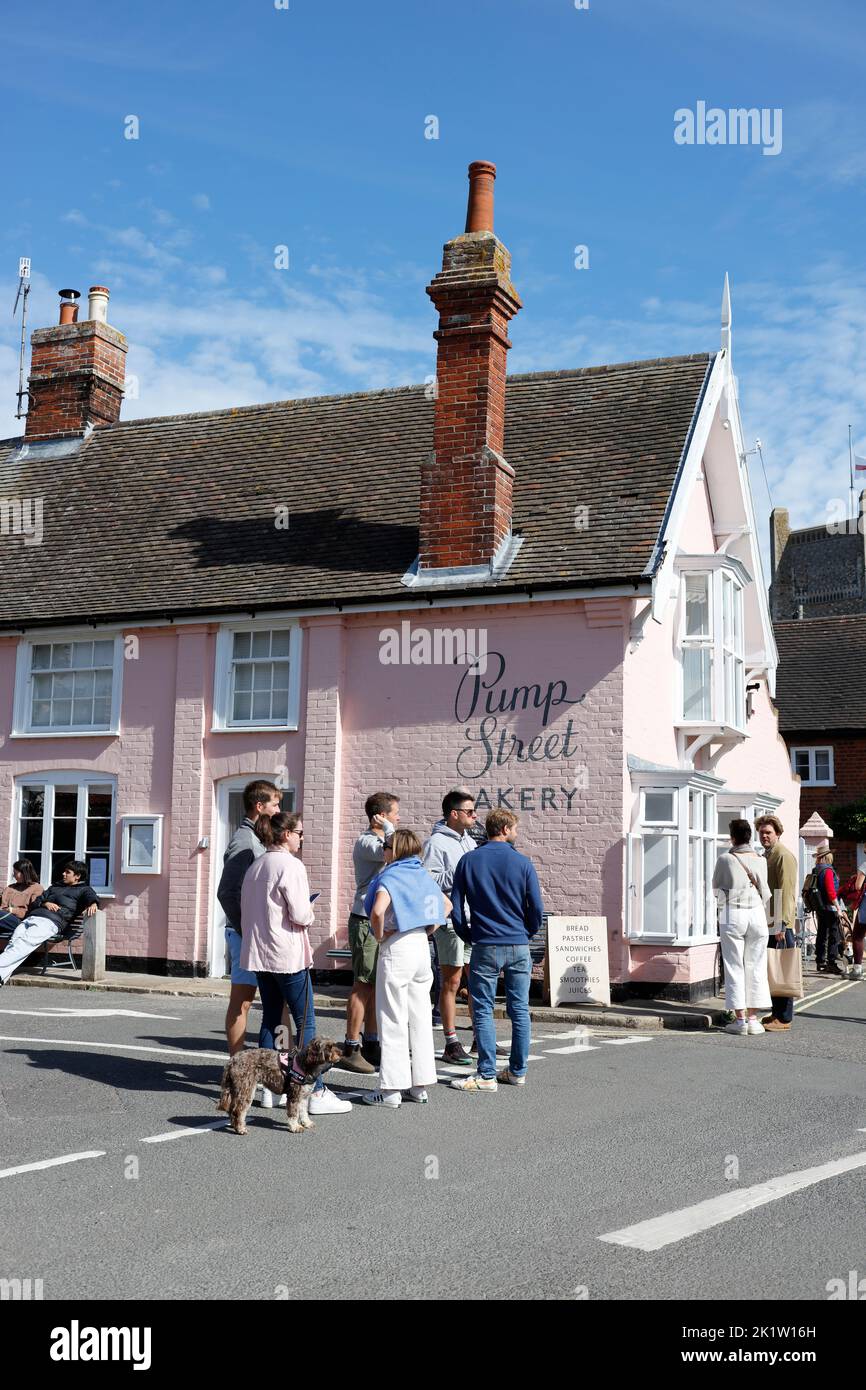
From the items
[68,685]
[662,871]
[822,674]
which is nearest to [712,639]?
[662,871]

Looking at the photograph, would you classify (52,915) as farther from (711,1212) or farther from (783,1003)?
(711,1212)

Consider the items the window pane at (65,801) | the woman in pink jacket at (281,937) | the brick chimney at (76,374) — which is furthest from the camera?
the brick chimney at (76,374)

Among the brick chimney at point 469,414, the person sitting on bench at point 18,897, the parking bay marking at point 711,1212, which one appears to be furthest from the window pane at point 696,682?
the parking bay marking at point 711,1212

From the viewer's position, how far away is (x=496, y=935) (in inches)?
346

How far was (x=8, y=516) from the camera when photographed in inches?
835

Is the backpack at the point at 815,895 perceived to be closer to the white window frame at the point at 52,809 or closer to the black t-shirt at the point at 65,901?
the white window frame at the point at 52,809

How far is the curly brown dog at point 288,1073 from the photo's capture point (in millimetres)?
7219

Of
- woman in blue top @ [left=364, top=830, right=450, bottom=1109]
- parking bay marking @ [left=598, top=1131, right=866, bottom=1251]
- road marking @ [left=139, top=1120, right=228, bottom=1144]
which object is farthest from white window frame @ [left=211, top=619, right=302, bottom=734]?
parking bay marking @ [left=598, top=1131, right=866, bottom=1251]

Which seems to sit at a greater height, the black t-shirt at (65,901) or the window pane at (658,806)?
the window pane at (658,806)

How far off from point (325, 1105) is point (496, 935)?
164 centimetres

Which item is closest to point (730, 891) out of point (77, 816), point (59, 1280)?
point (59, 1280)

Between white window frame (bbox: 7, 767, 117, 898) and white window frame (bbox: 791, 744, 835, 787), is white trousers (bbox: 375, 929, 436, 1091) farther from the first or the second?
white window frame (bbox: 791, 744, 835, 787)

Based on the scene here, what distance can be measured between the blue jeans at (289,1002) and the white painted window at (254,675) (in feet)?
29.6
